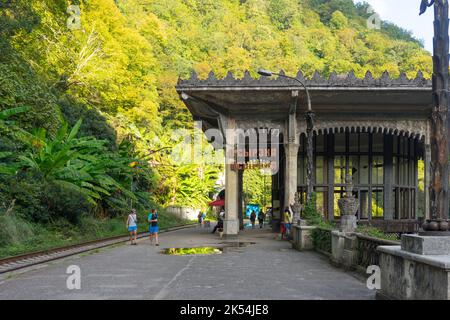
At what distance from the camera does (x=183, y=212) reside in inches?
2245

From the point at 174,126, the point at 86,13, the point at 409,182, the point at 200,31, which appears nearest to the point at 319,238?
the point at 409,182

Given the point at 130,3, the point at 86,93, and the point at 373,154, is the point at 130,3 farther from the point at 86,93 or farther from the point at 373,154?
the point at 373,154

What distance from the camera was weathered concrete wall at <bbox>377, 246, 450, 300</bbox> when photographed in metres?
6.35

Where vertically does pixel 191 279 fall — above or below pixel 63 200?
below

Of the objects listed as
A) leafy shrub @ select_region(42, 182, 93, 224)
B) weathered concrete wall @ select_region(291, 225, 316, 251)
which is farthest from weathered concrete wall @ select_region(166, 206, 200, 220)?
weathered concrete wall @ select_region(291, 225, 316, 251)

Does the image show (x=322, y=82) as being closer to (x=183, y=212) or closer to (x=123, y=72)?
(x=123, y=72)

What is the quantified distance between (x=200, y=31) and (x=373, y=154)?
7193cm

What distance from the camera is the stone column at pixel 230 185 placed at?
2764 cm

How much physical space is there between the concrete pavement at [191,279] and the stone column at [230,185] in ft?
33.7

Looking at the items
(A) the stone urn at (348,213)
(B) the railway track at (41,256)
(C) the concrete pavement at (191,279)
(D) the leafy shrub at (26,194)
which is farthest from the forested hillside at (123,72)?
(A) the stone urn at (348,213)

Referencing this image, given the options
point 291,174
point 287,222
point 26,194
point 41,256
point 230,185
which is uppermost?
point 291,174

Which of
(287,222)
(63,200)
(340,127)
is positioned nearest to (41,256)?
(63,200)

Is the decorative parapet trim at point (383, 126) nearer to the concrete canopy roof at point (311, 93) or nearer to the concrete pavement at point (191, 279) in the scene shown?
the concrete canopy roof at point (311, 93)

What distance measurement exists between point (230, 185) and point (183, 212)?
3001 cm
